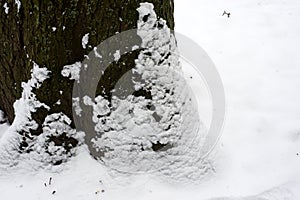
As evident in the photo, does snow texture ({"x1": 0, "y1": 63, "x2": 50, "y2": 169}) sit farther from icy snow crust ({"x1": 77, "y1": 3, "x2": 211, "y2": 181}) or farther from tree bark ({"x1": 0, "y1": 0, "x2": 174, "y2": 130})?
icy snow crust ({"x1": 77, "y1": 3, "x2": 211, "y2": 181})

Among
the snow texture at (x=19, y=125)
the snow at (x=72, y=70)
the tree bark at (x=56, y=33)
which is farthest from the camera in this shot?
the snow texture at (x=19, y=125)

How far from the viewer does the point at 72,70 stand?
186cm

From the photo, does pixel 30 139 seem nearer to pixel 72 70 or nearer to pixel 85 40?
pixel 72 70

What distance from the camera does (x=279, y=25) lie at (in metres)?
3.64

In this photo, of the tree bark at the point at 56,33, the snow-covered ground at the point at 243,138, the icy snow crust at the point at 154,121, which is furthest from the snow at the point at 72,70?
the snow-covered ground at the point at 243,138

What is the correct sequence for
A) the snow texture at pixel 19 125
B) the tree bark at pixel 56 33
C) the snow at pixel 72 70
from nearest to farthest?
the tree bark at pixel 56 33
the snow at pixel 72 70
the snow texture at pixel 19 125

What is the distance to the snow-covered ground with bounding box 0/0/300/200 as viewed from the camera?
6.59 ft

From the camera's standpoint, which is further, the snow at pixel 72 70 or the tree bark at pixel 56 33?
the snow at pixel 72 70

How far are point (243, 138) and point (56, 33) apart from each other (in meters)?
1.44

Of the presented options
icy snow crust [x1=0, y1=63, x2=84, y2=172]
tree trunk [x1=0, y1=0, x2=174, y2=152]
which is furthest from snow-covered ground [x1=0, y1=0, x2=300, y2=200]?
tree trunk [x1=0, y1=0, x2=174, y2=152]

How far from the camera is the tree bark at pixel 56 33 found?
5.57 ft

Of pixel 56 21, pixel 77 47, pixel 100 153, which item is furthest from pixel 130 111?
pixel 56 21

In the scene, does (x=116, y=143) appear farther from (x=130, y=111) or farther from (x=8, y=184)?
(x=8, y=184)

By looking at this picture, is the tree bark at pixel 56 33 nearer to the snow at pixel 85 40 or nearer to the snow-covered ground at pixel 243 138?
the snow at pixel 85 40
